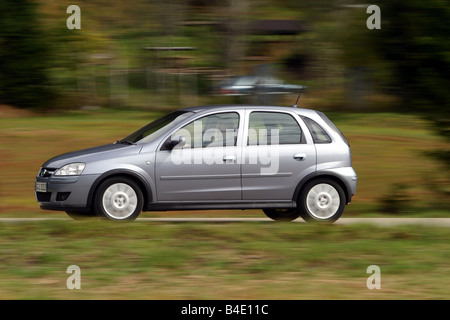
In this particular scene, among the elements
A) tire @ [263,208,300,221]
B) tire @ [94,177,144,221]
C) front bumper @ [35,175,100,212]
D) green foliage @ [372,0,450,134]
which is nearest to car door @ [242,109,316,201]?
tire @ [263,208,300,221]

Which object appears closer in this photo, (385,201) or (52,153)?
(385,201)

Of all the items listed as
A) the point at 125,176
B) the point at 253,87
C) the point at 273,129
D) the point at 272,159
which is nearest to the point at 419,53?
the point at 273,129

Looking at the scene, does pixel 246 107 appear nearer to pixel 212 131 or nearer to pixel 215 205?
pixel 212 131

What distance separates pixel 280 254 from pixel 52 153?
10.3m

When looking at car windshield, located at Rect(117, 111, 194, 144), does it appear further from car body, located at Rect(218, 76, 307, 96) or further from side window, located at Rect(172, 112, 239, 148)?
car body, located at Rect(218, 76, 307, 96)

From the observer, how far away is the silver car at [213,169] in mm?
9977

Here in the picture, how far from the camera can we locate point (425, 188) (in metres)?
13.5

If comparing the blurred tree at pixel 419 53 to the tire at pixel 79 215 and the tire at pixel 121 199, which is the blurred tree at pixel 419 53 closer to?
the tire at pixel 121 199

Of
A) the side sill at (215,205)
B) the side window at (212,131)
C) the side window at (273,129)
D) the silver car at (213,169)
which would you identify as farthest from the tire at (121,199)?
the side window at (273,129)

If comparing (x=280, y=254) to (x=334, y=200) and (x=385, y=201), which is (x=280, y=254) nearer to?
(x=334, y=200)

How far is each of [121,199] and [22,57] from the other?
1523 cm

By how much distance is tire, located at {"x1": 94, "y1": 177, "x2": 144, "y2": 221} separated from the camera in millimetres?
9984

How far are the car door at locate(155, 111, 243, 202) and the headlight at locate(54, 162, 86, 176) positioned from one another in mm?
938
